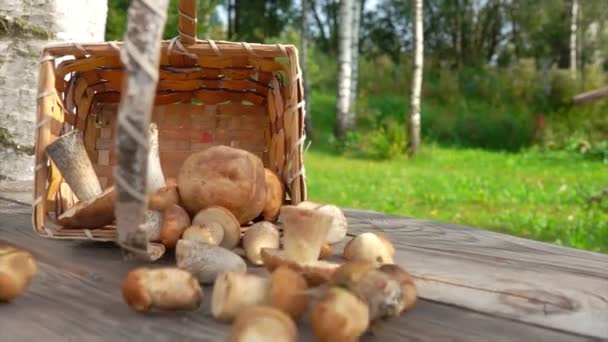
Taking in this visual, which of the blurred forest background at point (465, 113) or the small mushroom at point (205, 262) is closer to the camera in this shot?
the small mushroom at point (205, 262)

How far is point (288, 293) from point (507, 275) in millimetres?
426

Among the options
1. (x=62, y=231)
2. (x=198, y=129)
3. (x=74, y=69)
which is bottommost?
(x=62, y=231)

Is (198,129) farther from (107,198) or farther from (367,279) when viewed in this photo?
(367,279)

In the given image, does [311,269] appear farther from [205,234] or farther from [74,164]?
[74,164]

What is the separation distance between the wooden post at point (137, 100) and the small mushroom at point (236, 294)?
0.53ft

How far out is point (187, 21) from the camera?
114 centimetres

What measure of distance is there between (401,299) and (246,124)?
2.82ft

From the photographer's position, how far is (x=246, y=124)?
5.08 ft

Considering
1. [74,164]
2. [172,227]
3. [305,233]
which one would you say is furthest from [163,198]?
[305,233]

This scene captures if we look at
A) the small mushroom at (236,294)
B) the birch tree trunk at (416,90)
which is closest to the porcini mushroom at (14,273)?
the small mushroom at (236,294)

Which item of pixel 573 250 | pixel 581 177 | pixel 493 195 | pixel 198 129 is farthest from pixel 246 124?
pixel 581 177

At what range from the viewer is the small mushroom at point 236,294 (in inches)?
29.5

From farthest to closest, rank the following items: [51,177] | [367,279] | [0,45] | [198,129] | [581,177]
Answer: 1. [581,177]
2. [0,45]
3. [198,129]
4. [51,177]
5. [367,279]

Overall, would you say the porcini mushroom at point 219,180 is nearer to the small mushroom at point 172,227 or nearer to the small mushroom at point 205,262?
the small mushroom at point 172,227
